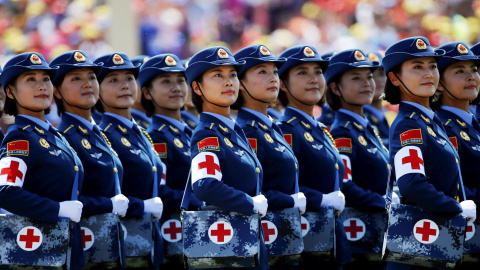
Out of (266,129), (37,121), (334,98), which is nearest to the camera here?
(37,121)

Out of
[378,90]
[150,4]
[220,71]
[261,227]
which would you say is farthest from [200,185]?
[150,4]

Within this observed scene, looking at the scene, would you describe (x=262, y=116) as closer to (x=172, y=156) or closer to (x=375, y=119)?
(x=172, y=156)

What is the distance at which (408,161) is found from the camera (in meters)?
5.39

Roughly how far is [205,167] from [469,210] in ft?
5.71

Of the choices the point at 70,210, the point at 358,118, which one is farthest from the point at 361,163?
the point at 70,210

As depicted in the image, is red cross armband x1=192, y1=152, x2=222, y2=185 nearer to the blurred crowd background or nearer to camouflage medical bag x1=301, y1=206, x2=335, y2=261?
camouflage medical bag x1=301, y1=206, x2=335, y2=261

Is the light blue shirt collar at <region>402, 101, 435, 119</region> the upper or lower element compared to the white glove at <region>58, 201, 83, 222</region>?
upper

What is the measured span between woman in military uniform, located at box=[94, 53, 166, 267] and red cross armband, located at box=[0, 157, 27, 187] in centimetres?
126

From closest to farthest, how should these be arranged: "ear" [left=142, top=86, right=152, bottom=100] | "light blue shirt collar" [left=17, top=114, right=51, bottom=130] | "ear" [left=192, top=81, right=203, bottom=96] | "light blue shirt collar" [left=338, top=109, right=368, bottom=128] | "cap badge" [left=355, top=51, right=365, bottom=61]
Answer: "light blue shirt collar" [left=17, top=114, right=51, bottom=130], "ear" [left=192, top=81, right=203, bottom=96], "light blue shirt collar" [left=338, top=109, right=368, bottom=128], "cap badge" [left=355, top=51, right=365, bottom=61], "ear" [left=142, top=86, right=152, bottom=100]

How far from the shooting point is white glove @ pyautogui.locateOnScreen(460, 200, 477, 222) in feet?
17.9

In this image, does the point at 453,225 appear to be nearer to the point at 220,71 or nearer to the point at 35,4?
the point at 220,71

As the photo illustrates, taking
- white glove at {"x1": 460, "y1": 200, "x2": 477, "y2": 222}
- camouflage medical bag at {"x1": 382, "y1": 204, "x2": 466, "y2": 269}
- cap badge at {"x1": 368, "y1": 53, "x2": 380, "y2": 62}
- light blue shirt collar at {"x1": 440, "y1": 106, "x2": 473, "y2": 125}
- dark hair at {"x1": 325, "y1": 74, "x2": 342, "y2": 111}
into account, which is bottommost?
camouflage medical bag at {"x1": 382, "y1": 204, "x2": 466, "y2": 269}

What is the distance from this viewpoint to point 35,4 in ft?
55.3

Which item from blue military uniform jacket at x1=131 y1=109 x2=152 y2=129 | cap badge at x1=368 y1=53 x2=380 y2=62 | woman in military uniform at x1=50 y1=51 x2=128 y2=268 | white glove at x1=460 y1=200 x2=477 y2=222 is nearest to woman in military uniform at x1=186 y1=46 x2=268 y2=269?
woman in military uniform at x1=50 y1=51 x2=128 y2=268
